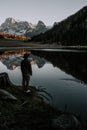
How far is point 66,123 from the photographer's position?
13.7 metres

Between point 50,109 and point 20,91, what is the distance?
18.1 feet

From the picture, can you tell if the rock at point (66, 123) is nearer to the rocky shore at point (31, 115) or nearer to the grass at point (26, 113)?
the rocky shore at point (31, 115)

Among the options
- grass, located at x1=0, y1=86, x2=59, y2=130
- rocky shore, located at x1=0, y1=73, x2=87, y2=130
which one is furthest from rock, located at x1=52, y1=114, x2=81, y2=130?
grass, located at x1=0, y1=86, x2=59, y2=130

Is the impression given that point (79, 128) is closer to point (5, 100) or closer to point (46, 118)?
point (46, 118)

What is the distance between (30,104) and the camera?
60.1ft

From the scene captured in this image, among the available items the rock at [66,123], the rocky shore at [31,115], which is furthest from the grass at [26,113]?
the rock at [66,123]

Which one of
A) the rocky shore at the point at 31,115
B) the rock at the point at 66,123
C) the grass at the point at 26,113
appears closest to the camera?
Result: the rock at the point at 66,123

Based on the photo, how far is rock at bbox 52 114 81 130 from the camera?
13.6 m

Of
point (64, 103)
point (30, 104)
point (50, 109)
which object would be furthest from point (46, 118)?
point (64, 103)

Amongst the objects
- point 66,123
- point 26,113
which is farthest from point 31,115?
point 66,123

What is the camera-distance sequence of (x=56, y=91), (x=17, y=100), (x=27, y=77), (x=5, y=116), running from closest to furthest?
(x=5, y=116) < (x=17, y=100) < (x=27, y=77) < (x=56, y=91)

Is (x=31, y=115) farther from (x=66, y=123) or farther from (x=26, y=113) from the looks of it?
(x=66, y=123)

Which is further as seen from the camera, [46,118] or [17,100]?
[17,100]

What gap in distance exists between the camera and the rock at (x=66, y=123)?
1357 centimetres
